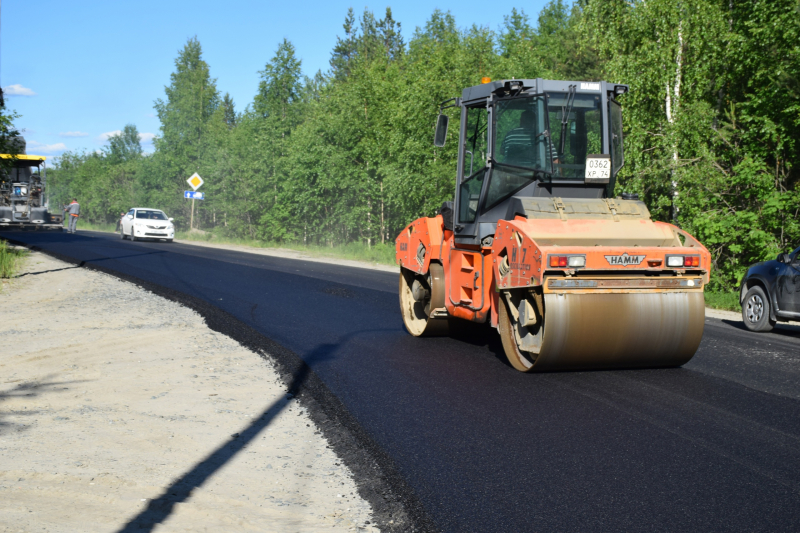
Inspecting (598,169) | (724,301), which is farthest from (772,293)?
(598,169)

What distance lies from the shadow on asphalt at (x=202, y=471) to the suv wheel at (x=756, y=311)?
24.9ft

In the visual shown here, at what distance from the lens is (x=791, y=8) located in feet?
53.5

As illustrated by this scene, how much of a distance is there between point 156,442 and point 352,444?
1393 millimetres

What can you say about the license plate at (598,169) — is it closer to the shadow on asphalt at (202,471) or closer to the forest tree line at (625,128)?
the shadow on asphalt at (202,471)

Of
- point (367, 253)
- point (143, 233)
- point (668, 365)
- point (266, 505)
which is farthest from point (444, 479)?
point (143, 233)

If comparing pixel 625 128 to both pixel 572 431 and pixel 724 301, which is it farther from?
pixel 572 431

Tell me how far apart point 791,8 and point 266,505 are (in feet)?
55.4

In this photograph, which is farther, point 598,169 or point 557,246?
point 598,169

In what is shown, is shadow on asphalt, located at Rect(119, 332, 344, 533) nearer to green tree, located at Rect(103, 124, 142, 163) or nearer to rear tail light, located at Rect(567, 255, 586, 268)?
rear tail light, located at Rect(567, 255, 586, 268)

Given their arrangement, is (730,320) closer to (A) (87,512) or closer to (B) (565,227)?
(B) (565,227)

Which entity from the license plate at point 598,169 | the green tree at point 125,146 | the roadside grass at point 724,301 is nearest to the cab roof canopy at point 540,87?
the license plate at point 598,169

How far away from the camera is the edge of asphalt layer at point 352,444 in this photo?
158 inches

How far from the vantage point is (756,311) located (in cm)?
1163

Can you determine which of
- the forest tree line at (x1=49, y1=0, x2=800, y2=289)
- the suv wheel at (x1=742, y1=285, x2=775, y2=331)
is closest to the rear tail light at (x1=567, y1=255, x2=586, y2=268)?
the suv wheel at (x1=742, y1=285, x2=775, y2=331)
